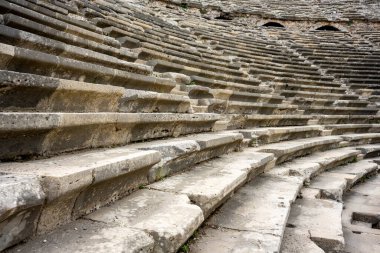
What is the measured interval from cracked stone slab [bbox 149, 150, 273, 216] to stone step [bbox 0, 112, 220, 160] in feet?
1.53

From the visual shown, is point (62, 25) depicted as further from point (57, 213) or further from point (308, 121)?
point (308, 121)

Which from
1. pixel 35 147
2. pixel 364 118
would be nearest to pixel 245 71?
pixel 364 118

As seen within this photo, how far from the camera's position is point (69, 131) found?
2.02 metres

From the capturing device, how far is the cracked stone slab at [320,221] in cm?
244

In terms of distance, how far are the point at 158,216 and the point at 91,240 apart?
443 millimetres

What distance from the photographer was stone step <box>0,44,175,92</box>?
215 cm

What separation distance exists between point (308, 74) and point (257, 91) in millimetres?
2850

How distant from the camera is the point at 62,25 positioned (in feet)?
12.3

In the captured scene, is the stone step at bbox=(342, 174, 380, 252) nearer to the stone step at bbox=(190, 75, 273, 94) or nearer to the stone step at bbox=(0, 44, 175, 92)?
the stone step at bbox=(0, 44, 175, 92)

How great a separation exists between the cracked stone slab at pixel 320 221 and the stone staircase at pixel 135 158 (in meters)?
0.01

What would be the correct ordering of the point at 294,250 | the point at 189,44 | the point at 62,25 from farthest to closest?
1. the point at 189,44
2. the point at 62,25
3. the point at 294,250

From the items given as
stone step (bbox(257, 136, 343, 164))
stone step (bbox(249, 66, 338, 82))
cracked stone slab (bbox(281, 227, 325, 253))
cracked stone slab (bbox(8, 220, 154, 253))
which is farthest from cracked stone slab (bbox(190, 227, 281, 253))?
stone step (bbox(249, 66, 338, 82))

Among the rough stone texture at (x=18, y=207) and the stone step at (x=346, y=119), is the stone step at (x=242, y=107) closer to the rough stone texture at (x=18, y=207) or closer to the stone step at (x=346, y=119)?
the stone step at (x=346, y=119)

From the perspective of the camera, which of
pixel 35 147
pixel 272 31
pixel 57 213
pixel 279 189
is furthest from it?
pixel 272 31
